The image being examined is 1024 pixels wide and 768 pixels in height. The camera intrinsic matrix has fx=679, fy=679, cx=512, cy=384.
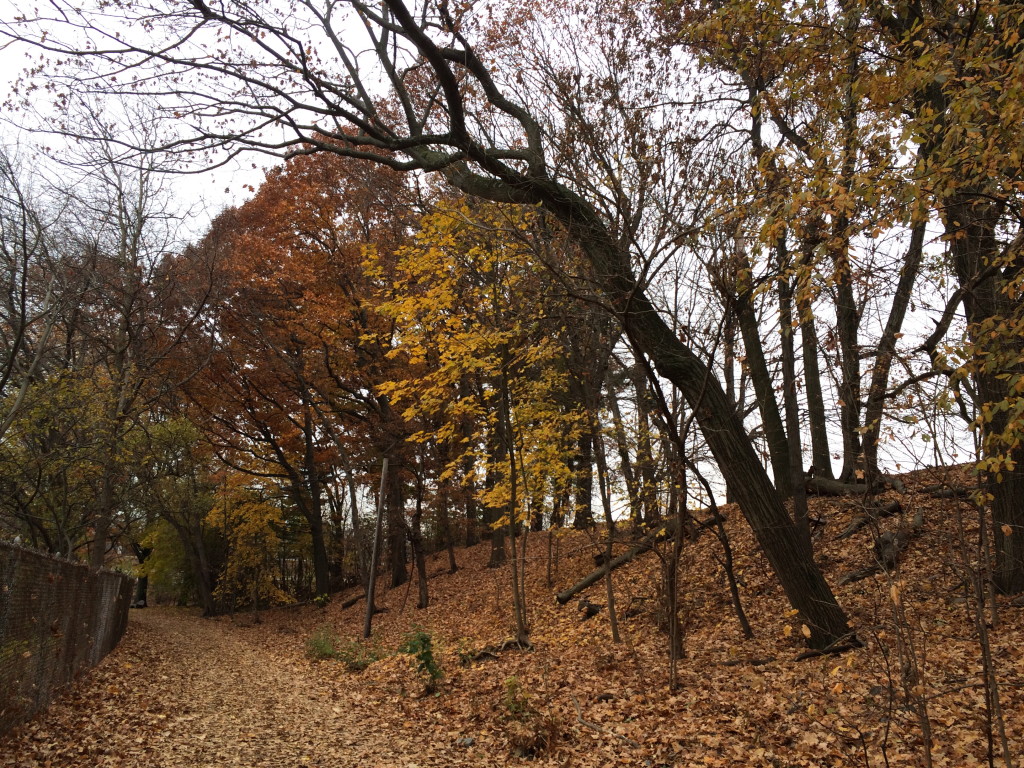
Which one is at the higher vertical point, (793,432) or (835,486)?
(793,432)

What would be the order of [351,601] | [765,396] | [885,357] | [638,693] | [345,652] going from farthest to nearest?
[351,601] < [345,652] < [765,396] < [638,693] < [885,357]

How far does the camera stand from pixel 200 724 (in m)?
7.49

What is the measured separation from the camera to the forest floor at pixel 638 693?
500 centimetres

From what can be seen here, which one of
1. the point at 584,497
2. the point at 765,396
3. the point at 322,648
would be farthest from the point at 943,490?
the point at 322,648

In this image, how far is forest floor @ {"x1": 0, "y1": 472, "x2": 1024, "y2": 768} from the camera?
5004 mm

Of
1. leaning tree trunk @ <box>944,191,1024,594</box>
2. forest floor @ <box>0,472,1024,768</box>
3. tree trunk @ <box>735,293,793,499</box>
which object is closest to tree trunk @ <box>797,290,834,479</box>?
tree trunk @ <box>735,293,793,499</box>

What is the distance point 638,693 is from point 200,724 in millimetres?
4806

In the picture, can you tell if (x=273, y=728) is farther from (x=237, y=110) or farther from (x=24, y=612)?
(x=237, y=110)

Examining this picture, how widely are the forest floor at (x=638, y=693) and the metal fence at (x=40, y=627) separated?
0.95ft

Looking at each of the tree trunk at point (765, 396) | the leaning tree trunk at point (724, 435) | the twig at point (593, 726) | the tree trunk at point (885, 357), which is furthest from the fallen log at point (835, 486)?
the twig at point (593, 726)

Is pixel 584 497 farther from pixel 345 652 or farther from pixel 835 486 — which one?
pixel 345 652

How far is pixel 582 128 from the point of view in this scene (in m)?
7.92

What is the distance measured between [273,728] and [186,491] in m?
16.5

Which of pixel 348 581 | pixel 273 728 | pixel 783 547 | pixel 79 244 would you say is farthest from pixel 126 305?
pixel 348 581
